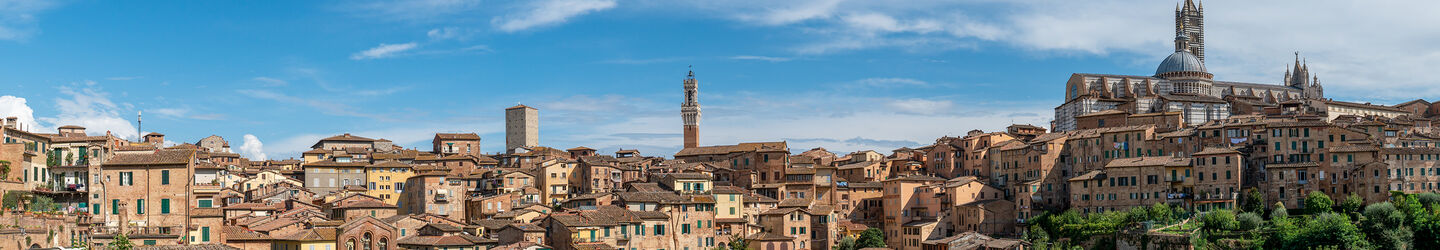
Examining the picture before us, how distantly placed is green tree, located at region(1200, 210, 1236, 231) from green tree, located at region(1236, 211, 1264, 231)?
280 millimetres

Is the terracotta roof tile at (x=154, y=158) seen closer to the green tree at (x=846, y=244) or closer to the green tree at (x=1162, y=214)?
the green tree at (x=846, y=244)

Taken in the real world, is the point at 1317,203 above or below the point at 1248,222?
above

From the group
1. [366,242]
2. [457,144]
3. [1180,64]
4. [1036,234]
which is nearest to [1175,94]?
[1180,64]

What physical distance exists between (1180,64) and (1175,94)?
5.44m

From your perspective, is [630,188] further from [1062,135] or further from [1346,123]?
[1346,123]

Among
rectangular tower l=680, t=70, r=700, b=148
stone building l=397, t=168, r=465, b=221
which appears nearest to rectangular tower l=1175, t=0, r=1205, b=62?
rectangular tower l=680, t=70, r=700, b=148

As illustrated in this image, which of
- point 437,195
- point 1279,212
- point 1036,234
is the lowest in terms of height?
point 1036,234

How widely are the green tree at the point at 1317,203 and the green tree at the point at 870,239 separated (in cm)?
2218

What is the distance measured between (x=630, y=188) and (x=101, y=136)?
26.8m

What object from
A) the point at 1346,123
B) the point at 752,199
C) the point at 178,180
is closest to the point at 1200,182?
the point at 1346,123

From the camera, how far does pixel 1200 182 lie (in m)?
71.7

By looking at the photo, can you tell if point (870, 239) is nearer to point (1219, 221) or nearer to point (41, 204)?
point (1219, 221)

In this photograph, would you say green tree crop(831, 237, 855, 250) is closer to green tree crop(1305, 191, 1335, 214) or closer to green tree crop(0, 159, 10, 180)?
green tree crop(1305, 191, 1335, 214)

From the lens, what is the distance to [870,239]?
77562mm
